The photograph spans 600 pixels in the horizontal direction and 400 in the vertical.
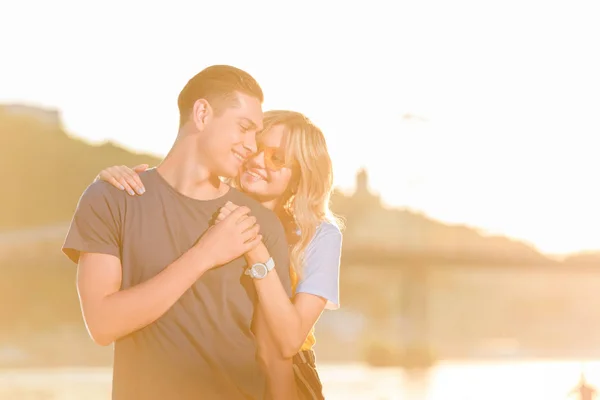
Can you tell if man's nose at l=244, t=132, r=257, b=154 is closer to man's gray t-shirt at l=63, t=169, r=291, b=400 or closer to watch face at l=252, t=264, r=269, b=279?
man's gray t-shirt at l=63, t=169, r=291, b=400

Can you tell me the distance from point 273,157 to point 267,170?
0.26ft

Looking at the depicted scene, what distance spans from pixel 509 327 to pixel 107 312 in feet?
333

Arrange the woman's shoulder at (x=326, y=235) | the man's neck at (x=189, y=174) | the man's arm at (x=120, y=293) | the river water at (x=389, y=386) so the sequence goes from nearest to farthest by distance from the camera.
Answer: the man's arm at (x=120, y=293) → the man's neck at (x=189, y=174) → the woman's shoulder at (x=326, y=235) → the river water at (x=389, y=386)

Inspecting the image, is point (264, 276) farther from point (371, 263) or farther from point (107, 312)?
point (371, 263)

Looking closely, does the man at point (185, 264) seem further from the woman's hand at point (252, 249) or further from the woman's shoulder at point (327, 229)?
the woman's shoulder at point (327, 229)

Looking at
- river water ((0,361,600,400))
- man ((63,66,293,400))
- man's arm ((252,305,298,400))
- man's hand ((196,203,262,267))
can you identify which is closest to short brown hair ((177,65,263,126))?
man ((63,66,293,400))

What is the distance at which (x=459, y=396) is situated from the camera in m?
29.8

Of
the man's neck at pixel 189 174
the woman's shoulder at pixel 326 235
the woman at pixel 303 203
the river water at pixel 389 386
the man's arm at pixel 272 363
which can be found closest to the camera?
the man's neck at pixel 189 174

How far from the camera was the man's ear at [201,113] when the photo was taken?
4.40 m

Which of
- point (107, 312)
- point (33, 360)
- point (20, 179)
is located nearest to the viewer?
point (107, 312)

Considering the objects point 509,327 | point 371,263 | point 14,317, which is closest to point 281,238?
point 371,263

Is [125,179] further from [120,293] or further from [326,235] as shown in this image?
[326,235]

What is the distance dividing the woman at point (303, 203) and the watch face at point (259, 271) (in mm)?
416

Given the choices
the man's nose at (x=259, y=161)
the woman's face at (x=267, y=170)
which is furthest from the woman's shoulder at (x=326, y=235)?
the man's nose at (x=259, y=161)
